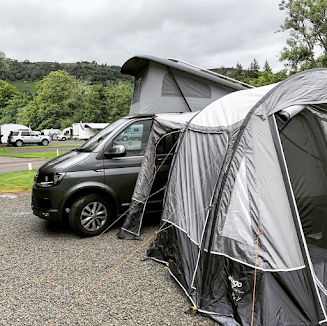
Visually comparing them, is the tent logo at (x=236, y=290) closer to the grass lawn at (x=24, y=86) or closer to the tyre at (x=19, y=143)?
the tyre at (x=19, y=143)

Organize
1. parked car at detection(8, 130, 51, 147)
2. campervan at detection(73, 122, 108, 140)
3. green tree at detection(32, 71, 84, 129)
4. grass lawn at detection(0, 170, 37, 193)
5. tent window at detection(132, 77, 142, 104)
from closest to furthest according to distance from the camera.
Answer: tent window at detection(132, 77, 142, 104), grass lawn at detection(0, 170, 37, 193), parked car at detection(8, 130, 51, 147), campervan at detection(73, 122, 108, 140), green tree at detection(32, 71, 84, 129)

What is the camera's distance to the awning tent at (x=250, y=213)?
2.96 meters

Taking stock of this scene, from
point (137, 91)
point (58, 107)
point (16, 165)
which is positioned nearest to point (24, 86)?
point (58, 107)

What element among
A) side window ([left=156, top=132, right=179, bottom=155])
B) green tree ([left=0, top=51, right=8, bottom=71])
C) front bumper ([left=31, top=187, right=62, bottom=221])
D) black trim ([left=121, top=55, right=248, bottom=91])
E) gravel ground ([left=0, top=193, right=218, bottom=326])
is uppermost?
green tree ([left=0, top=51, right=8, bottom=71])

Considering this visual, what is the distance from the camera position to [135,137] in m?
5.96

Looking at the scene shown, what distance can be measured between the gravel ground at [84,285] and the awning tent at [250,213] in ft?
0.88

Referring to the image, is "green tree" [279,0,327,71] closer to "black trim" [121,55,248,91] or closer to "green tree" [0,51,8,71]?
"black trim" [121,55,248,91]

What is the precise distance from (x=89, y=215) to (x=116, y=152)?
120 cm

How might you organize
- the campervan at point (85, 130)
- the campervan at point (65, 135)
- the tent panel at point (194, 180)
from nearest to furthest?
the tent panel at point (194, 180), the campervan at point (85, 130), the campervan at point (65, 135)

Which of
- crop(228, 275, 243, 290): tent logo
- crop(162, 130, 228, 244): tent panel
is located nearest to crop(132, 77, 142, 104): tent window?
crop(162, 130, 228, 244): tent panel

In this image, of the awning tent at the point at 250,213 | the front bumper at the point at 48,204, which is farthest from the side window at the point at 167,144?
the front bumper at the point at 48,204

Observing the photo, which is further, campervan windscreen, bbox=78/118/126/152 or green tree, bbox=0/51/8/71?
green tree, bbox=0/51/8/71

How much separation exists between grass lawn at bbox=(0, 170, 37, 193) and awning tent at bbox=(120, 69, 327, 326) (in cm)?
684

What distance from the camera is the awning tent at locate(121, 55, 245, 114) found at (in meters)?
6.42
